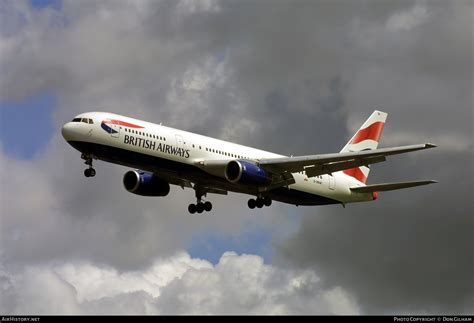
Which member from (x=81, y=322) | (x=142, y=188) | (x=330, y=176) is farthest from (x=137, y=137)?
(x=81, y=322)

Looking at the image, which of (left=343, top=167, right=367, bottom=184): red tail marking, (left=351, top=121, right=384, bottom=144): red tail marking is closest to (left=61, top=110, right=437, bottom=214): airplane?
(left=343, top=167, right=367, bottom=184): red tail marking

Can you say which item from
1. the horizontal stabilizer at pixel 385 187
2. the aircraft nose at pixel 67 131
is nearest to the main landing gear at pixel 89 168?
the aircraft nose at pixel 67 131

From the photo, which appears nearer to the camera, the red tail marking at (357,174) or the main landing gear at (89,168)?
the main landing gear at (89,168)

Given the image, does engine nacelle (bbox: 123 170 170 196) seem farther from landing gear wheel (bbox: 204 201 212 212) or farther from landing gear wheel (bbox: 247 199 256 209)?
landing gear wheel (bbox: 247 199 256 209)

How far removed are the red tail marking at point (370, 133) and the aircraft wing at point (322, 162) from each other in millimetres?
15407

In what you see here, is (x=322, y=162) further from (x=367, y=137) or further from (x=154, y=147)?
(x=367, y=137)

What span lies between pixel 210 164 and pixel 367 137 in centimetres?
2356

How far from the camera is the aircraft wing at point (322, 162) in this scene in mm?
69838

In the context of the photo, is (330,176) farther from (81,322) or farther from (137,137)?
(81,322)

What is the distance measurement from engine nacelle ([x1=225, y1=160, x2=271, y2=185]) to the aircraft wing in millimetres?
1389

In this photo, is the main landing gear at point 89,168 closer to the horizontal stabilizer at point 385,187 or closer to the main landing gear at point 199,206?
the main landing gear at point 199,206

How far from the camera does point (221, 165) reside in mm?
71188

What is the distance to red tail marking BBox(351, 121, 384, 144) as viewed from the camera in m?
89.1

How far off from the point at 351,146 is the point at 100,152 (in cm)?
2854
